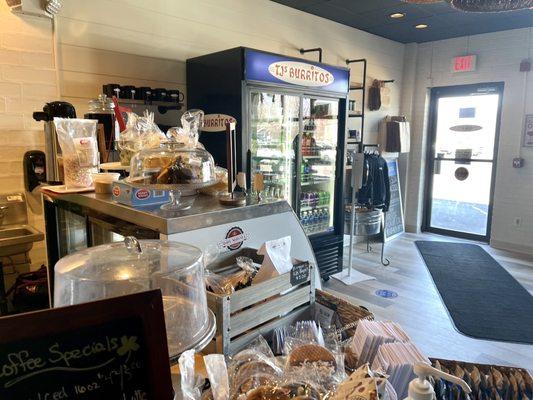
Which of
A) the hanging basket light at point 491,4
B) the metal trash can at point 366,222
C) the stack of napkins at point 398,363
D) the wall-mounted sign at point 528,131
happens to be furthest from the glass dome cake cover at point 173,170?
the wall-mounted sign at point 528,131

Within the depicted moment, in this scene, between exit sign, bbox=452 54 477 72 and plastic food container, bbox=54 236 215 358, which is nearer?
plastic food container, bbox=54 236 215 358

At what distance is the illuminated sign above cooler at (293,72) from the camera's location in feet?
10.6

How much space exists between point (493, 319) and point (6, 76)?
4415 mm

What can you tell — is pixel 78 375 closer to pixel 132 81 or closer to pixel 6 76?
pixel 6 76

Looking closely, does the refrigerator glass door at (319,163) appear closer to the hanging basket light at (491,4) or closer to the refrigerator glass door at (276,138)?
the refrigerator glass door at (276,138)

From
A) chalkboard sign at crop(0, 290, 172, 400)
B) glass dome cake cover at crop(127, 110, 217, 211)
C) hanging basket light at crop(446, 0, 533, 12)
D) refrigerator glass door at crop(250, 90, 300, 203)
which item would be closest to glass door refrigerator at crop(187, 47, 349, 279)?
refrigerator glass door at crop(250, 90, 300, 203)

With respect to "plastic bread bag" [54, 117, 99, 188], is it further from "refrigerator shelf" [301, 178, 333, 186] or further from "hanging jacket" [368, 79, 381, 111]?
"hanging jacket" [368, 79, 381, 111]

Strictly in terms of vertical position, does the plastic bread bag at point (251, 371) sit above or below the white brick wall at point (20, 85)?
below

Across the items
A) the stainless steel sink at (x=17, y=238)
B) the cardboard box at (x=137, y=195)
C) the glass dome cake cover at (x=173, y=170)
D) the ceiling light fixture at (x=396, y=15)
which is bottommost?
the stainless steel sink at (x=17, y=238)

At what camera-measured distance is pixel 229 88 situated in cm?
328

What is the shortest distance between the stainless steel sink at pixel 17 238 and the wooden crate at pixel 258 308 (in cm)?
201

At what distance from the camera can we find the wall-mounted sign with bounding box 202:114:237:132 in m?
3.33

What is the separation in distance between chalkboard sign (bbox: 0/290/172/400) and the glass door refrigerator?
89.2 inches

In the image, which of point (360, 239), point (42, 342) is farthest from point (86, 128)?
point (360, 239)
